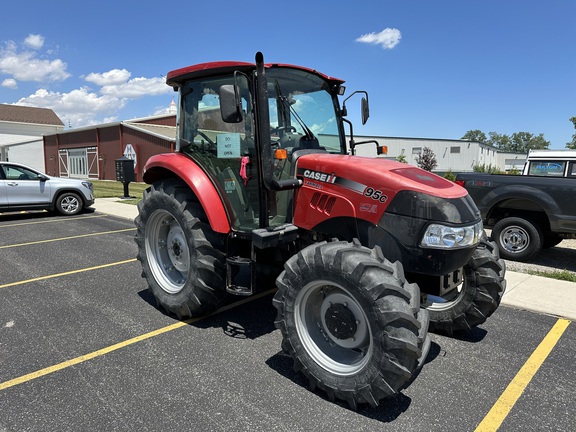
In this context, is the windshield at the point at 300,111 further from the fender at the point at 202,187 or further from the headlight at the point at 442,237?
the headlight at the point at 442,237

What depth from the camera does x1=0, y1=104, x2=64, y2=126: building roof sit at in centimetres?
5184

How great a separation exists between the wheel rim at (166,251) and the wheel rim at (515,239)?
577 cm

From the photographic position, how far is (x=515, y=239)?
728 cm

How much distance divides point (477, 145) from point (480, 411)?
54296mm

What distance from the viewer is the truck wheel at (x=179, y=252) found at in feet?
12.7

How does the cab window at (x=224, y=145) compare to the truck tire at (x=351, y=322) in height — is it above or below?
above

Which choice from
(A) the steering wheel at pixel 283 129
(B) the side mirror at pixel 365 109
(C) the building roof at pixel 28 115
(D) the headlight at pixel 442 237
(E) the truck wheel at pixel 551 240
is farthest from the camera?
(C) the building roof at pixel 28 115

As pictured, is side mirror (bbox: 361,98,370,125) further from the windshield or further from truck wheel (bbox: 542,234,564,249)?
truck wheel (bbox: 542,234,564,249)

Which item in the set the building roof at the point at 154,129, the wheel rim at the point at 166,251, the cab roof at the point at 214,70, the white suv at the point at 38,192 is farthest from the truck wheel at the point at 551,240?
the building roof at the point at 154,129

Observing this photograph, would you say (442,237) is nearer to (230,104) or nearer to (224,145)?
(230,104)

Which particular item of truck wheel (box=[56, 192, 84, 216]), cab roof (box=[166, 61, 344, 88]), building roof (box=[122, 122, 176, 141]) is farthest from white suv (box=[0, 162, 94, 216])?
building roof (box=[122, 122, 176, 141])

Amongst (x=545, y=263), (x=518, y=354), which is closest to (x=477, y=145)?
(x=545, y=263)

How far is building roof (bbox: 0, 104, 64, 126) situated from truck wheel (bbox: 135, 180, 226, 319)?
58004 mm

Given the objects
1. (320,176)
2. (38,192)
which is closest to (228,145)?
(320,176)
